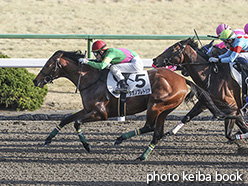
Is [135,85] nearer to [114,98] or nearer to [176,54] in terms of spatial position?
[114,98]

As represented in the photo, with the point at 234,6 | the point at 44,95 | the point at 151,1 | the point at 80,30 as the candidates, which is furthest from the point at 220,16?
the point at 44,95

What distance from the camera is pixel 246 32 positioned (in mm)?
7309

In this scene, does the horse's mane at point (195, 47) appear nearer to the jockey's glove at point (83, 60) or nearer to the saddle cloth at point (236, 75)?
the saddle cloth at point (236, 75)

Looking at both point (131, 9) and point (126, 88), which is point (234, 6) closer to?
point (131, 9)

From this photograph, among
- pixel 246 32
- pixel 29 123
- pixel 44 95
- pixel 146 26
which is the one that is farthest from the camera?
pixel 146 26

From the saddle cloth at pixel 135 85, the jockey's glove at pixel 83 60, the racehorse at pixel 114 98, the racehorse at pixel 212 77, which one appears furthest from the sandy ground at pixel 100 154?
the jockey's glove at pixel 83 60

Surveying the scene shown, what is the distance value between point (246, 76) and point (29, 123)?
13.1ft

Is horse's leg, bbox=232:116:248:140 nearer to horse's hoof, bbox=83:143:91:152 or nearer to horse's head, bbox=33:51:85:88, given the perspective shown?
horse's hoof, bbox=83:143:91:152

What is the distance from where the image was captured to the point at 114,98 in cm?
596

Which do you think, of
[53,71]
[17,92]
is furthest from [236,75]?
[17,92]

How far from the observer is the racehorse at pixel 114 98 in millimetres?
5875

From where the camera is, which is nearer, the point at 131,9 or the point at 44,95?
the point at 44,95

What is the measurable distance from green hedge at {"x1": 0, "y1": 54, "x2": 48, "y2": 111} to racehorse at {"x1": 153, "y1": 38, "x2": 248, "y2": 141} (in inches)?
132

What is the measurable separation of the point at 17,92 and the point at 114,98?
132 inches
